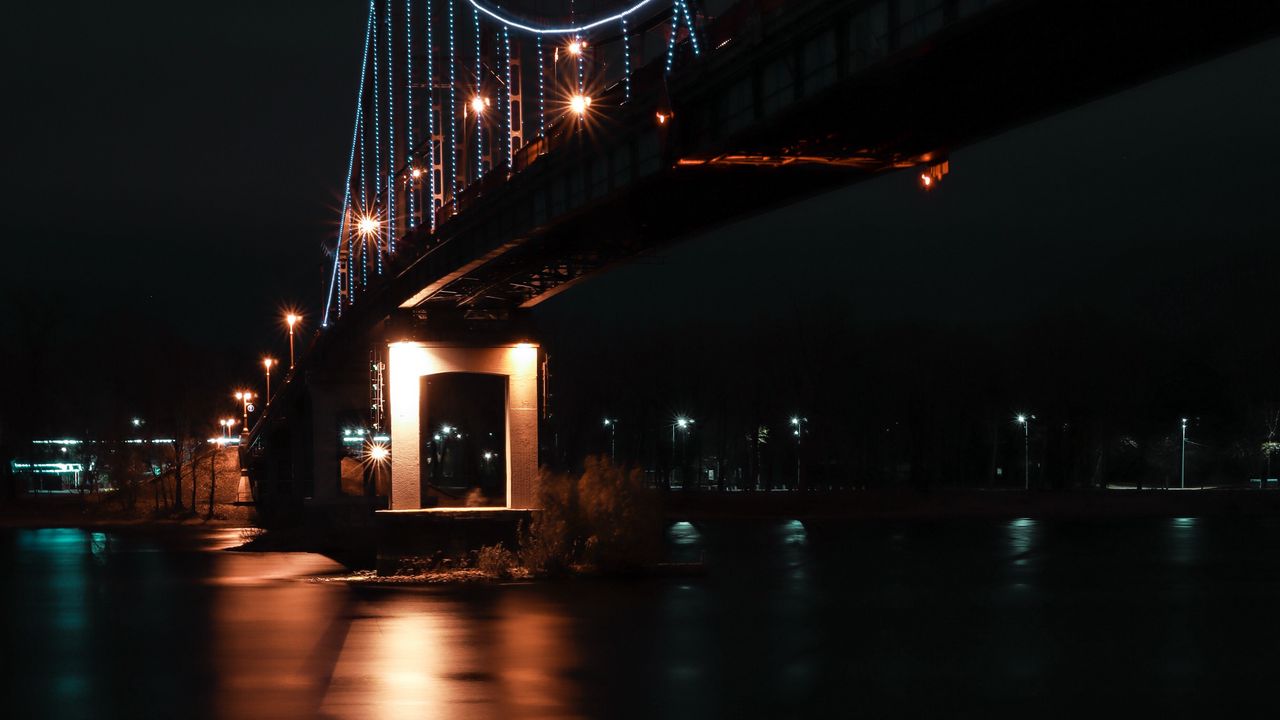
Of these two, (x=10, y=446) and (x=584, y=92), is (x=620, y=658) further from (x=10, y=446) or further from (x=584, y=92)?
(x=10, y=446)

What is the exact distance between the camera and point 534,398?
49.7 m

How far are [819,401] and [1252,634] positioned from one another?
69.0 m

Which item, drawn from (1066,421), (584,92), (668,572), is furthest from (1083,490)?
(584,92)

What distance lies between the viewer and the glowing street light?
34094 mm

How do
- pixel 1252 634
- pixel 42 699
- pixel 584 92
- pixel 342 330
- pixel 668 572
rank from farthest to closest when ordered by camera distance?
1. pixel 342 330
2. pixel 668 572
3. pixel 584 92
4. pixel 1252 634
5. pixel 42 699

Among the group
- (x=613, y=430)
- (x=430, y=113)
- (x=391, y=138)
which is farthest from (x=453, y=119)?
(x=613, y=430)

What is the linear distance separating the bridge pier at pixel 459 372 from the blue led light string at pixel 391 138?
12.4 meters

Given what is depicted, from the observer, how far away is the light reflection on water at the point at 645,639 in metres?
19.6

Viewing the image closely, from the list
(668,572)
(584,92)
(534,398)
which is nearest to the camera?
(584,92)

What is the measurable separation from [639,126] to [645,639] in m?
11.4

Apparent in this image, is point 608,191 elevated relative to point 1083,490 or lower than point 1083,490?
elevated

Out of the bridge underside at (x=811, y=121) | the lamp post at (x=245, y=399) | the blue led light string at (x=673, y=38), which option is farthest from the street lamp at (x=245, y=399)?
the blue led light string at (x=673, y=38)

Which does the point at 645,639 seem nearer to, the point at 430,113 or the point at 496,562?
the point at 496,562

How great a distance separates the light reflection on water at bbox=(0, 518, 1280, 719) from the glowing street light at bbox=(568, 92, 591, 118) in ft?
36.7
